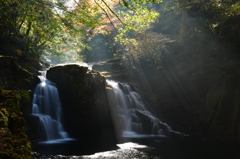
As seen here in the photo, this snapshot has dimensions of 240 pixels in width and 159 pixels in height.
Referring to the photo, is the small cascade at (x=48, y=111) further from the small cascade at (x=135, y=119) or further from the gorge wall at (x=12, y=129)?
the gorge wall at (x=12, y=129)

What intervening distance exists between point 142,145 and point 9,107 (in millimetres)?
8558

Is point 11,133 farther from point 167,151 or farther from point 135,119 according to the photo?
point 135,119

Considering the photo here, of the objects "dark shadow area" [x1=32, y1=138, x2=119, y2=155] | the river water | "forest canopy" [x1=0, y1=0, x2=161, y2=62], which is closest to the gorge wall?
"forest canopy" [x1=0, y1=0, x2=161, y2=62]

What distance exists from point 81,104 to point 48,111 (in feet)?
8.14

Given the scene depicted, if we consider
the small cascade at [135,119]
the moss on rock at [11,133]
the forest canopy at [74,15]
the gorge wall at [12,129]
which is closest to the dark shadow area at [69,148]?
the small cascade at [135,119]

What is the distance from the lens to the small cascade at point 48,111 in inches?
444

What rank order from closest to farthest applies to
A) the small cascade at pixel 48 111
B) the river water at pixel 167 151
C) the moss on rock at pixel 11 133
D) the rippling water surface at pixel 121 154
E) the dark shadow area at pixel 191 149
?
the moss on rock at pixel 11 133, the rippling water surface at pixel 121 154, the river water at pixel 167 151, the dark shadow area at pixel 191 149, the small cascade at pixel 48 111

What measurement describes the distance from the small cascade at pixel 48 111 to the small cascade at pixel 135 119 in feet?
16.5

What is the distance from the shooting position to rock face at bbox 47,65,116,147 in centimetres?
1301

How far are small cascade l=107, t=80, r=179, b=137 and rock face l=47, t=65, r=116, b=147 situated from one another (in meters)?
1.57

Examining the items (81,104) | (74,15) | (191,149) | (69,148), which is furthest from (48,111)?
(191,149)

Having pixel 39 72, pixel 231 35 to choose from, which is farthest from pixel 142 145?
pixel 39 72

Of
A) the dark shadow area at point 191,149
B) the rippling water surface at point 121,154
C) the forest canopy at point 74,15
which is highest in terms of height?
the forest canopy at point 74,15

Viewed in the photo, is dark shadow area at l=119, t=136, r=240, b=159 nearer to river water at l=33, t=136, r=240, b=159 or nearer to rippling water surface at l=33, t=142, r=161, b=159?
river water at l=33, t=136, r=240, b=159
